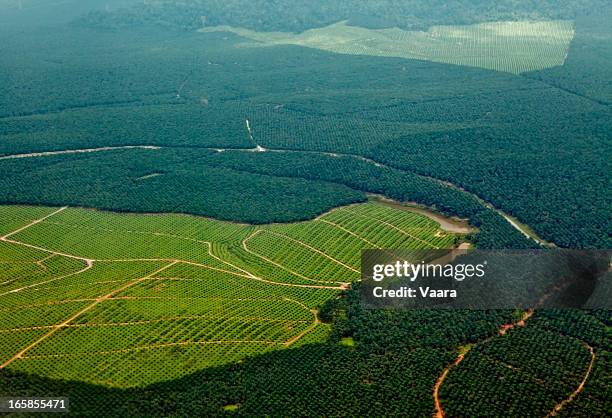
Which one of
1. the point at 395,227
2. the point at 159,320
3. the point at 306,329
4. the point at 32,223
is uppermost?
the point at 395,227

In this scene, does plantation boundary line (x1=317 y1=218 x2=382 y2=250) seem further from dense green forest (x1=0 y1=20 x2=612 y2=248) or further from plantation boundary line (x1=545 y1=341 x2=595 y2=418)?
plantation boundary line (x1=545 y1=341 x2=595 y2=418)

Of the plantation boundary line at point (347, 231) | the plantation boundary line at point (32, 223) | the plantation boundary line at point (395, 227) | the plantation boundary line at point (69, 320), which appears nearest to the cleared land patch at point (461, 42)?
the plantation boundary line at point (395, 227)

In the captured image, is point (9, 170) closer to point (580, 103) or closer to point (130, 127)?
point (130, 127)

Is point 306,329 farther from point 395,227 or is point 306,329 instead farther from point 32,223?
point 32,223

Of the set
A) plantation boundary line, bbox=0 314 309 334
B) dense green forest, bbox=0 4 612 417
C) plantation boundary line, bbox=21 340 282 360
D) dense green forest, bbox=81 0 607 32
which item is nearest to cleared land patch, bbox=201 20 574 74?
dense green forest, bbox=81 0 607 32

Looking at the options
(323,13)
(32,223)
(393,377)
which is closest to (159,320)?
(393,377)
